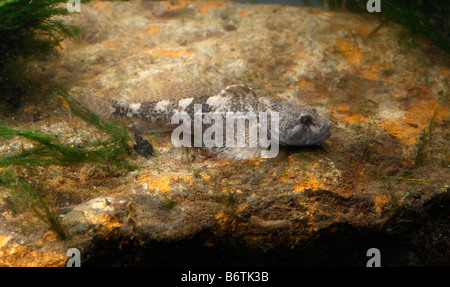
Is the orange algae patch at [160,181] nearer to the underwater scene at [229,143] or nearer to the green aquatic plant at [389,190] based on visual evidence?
the underwater scene at [229,143]

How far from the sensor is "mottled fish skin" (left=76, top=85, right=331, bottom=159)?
329cm

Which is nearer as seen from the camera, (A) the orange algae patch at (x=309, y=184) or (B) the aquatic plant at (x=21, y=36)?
(A) the orange algae patch at (x=309, y=184)

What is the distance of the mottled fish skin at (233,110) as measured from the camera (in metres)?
3.29

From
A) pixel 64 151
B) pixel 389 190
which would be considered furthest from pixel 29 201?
pixel 389 190

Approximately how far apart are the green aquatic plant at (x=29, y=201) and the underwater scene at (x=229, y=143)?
1 centimetres

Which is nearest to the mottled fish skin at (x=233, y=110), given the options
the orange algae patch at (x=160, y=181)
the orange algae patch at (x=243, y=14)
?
the orange algae patch at (x=160, y=181)

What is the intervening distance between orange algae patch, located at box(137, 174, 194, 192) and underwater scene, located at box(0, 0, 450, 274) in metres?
0.02

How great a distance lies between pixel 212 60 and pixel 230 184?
2754mm

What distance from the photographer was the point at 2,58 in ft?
13.2

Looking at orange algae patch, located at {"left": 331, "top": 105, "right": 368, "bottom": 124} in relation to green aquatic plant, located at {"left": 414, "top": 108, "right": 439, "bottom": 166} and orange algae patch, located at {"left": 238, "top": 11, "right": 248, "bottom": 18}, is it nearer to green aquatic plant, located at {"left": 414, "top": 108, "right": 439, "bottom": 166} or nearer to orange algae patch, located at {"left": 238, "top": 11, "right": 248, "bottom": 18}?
green aquatic plant, located at {"left": 414, "top": 108, "right": 439, "bottom": 166}

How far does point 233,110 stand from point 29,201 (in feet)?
7.18

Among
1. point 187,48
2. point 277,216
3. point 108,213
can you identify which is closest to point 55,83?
point 187,48

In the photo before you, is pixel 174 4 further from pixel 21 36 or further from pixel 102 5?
pixel 21 36
